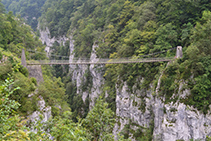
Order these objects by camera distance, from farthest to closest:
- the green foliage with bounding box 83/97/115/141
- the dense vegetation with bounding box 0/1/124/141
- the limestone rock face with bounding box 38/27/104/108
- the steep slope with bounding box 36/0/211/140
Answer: the limestone rock face with bounding box 38/27/104/108, the steep slope with bounding box 36/0/211/140, the green foliage with bounding box 83/97/115/141, the dense vegetation with bounding box 0/1/124/141

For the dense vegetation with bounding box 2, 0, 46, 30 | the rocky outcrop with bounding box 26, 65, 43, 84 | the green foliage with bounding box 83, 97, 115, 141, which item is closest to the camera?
the green foliage with bounding box 83, 97, 115, 141

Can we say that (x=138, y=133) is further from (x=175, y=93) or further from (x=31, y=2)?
(x=31, y=2)

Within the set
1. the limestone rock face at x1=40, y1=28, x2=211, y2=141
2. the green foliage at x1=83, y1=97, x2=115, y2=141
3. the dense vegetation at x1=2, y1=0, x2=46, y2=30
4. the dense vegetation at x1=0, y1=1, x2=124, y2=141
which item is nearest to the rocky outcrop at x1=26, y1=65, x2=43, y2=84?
the dense vegetation at x1=0, y1=1, x2=124, y2=141

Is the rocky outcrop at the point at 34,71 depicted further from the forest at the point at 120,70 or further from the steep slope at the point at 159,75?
the steep slope at the point at 159,75

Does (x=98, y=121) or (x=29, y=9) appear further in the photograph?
(x=29, y=9)

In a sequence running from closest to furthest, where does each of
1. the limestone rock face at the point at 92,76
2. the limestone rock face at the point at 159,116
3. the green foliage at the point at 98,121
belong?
1. the green foliage at the point at 98,121
2. the limestone rock face at the point at 159,116
3. the limestone rock face at the point at 92,76

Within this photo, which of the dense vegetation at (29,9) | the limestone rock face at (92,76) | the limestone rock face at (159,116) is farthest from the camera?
the dense vegetation at (29,9)

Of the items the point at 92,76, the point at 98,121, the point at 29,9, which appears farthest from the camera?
the point at 29,9

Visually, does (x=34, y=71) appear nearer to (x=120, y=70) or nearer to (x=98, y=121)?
(x=120, y=70)

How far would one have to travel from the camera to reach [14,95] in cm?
1071

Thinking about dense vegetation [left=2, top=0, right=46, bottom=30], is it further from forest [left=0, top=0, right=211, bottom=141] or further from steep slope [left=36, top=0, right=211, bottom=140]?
steep slope [left=36, top=0, right=211, bottom=140]

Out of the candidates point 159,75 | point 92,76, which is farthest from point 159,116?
point 92,76

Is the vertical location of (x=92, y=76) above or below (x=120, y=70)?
below

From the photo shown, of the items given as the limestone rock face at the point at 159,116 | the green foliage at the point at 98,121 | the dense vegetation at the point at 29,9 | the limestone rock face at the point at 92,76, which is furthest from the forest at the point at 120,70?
the dense vegetation at the point at 29,9
